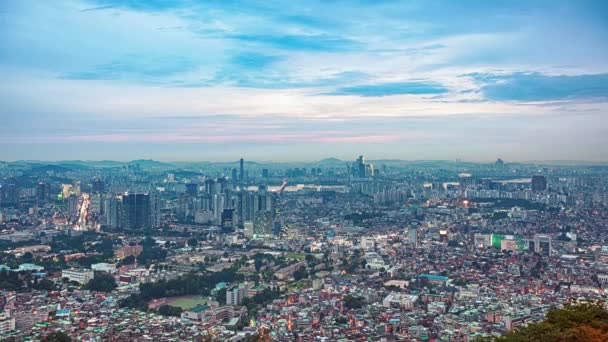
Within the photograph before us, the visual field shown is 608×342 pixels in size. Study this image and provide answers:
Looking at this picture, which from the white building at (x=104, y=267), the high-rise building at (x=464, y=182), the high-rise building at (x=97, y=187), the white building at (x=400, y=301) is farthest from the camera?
the high-rise building at (x=464, y=182)

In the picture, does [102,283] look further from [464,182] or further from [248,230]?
[464,182]

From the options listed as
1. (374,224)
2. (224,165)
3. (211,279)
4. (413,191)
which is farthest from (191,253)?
(224,165)

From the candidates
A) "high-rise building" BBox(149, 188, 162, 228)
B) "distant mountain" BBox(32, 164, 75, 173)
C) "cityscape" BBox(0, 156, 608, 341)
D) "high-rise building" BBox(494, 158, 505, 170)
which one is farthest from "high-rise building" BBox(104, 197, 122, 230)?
"high-rise building" BBox(494, 158, 505, 170)

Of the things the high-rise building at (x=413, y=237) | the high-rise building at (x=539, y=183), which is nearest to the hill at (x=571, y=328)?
the high-rise building at (x=413, y=237)

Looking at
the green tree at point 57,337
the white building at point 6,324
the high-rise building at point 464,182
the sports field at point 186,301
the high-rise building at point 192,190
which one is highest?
the high-rise building at point 464,182

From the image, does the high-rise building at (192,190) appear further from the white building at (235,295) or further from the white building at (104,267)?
the white building at (235,295)

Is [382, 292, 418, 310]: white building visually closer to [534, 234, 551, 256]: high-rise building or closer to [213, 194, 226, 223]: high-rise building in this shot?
[534, 234, 551, 256]: high-rise building
